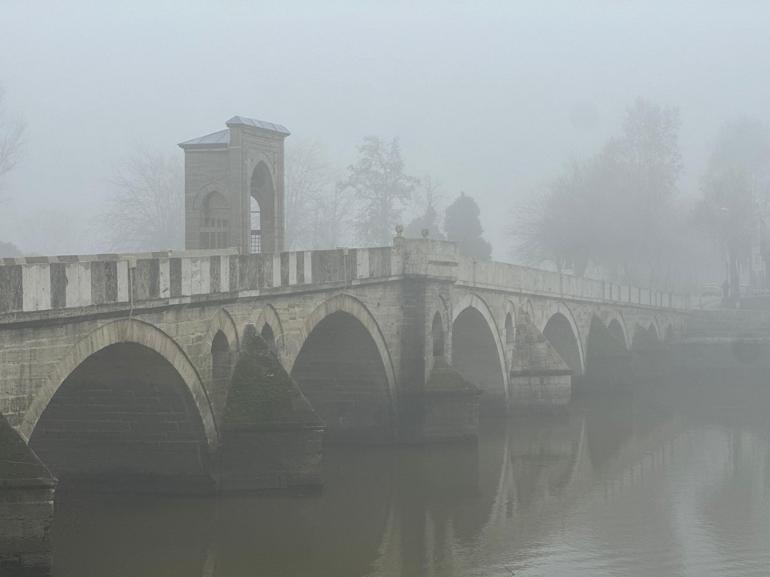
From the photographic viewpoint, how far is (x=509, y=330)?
34.9 metres

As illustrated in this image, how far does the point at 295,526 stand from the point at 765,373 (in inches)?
1362

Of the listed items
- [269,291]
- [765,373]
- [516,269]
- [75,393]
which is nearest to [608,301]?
[765,373]

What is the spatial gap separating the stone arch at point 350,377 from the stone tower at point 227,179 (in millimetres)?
3141

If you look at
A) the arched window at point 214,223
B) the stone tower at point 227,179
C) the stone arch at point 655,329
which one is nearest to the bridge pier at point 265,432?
the stone tower at point 227,179

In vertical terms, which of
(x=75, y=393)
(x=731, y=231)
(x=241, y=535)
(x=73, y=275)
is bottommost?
(x=241, y=535)

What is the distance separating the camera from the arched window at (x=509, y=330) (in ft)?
113

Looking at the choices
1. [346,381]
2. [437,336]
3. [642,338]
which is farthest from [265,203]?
[642,338]

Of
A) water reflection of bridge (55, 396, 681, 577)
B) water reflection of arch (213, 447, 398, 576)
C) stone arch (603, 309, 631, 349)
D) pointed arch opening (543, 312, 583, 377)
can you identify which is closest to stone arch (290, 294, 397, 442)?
water reflection of bridge (55, 396, 681, 577)

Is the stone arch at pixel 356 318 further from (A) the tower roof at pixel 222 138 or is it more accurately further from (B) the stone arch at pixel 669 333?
(B) the stone arch at pixel 669 333

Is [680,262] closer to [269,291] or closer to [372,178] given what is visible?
[372,178]

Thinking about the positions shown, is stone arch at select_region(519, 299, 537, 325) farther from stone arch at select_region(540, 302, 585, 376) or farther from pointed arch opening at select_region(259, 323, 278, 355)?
pointed arch opening at select_region(259, 323, 278, 355)

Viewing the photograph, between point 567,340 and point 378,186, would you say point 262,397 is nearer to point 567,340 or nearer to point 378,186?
point 567,340

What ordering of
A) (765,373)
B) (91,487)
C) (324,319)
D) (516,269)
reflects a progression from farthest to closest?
(765,373) < (516,269) < (324,319) < (91,487)

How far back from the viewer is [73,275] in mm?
14609
